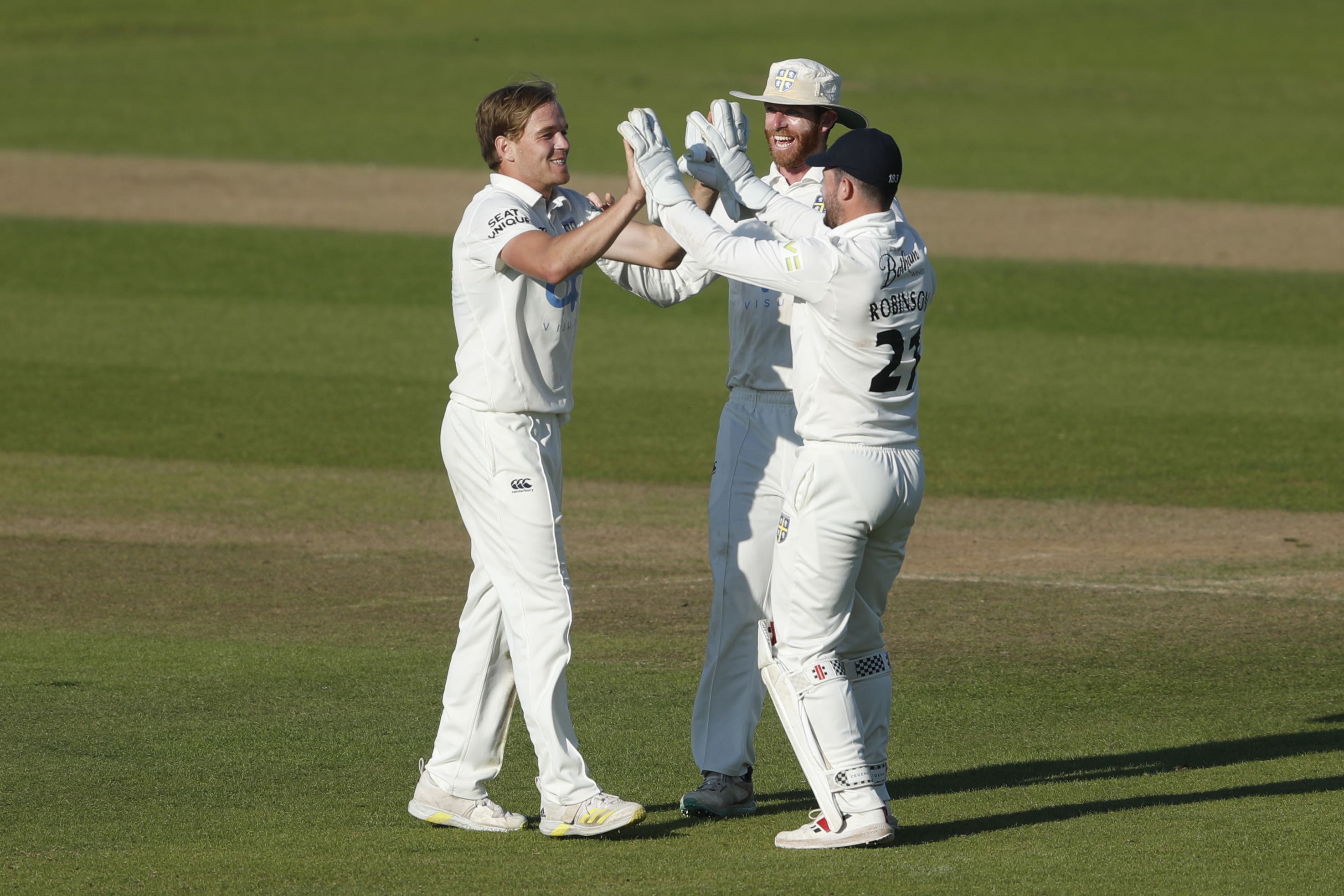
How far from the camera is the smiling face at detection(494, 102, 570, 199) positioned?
6.46 m

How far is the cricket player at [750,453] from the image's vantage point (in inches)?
278

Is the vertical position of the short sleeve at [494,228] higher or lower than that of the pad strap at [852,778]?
higher

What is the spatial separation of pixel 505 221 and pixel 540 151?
323 millimetres

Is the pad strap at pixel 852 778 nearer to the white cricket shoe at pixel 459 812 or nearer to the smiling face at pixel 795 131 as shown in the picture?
the white cricket shoe at pixel 459 812

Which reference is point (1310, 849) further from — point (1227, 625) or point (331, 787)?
point (1227, 625)

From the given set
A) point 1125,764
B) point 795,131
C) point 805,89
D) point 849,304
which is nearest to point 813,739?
point 849,304

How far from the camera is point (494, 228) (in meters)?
6.31

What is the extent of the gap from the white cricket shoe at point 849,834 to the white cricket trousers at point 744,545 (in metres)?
0.93

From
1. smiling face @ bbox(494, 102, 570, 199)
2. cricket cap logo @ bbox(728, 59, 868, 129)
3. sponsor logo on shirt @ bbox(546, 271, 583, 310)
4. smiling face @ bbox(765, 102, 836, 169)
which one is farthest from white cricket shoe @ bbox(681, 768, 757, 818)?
cricket cap logo @ bbox(728, 59, 868, 129)

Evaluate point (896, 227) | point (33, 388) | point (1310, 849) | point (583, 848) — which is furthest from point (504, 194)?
point (33, 388)

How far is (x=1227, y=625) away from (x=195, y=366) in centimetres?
1228

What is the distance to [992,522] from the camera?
12961 mm

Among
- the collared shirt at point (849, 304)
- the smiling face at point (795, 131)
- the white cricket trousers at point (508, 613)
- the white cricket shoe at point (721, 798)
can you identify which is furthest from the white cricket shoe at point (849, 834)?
the smiling face at point (795, 131)

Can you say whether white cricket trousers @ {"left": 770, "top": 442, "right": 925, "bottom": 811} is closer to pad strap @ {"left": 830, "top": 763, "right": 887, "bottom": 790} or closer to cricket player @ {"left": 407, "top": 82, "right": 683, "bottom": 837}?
pad strap @ {"left": 830, "top": 763, "right": 887, "bottom": 790}
